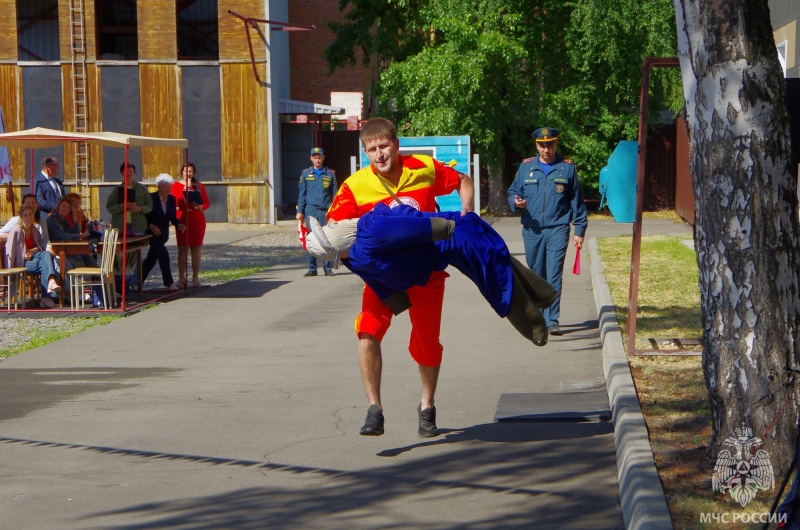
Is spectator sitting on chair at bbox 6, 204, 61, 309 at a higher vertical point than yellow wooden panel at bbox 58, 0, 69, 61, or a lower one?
lower

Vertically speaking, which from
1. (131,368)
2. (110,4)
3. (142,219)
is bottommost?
(131,368)

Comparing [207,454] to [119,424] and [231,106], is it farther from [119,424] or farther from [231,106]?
[231,106]

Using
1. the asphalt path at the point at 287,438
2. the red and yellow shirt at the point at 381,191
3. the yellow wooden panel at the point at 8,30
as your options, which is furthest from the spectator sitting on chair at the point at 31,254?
the yellow wooden panel at the point at 8,30

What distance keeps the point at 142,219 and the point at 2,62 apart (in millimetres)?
19107

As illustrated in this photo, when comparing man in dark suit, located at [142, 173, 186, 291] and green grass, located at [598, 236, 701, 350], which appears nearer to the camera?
green grass, located at [598, 236, 701, 350]

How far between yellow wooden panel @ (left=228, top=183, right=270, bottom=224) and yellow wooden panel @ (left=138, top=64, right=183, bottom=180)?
1.84 metres

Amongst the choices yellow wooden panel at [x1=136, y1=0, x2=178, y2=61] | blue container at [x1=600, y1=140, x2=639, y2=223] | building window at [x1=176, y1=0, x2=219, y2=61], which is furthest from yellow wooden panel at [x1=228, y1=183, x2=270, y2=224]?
blue container at [x1=600, y1=140, x2=639, y2=223]

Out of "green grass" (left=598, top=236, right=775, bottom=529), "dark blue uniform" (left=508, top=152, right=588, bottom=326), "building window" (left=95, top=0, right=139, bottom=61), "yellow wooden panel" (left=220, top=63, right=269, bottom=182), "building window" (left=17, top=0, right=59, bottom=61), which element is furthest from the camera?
"building window" (left=17, top=0, right=59, bottom=61)

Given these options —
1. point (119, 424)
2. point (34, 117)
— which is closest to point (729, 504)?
point (119, 424)

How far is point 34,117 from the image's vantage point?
105ft

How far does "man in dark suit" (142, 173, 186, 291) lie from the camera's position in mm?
15812

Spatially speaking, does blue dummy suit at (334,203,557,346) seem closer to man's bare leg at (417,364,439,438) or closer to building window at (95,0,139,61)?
man's bare leg at (417,364,439,438)

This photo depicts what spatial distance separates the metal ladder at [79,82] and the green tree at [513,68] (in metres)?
7.39

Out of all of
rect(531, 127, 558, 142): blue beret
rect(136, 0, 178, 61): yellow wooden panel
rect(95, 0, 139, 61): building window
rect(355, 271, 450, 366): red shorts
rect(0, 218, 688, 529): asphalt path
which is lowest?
rect(0, 218, 688, 529): asphalt path
